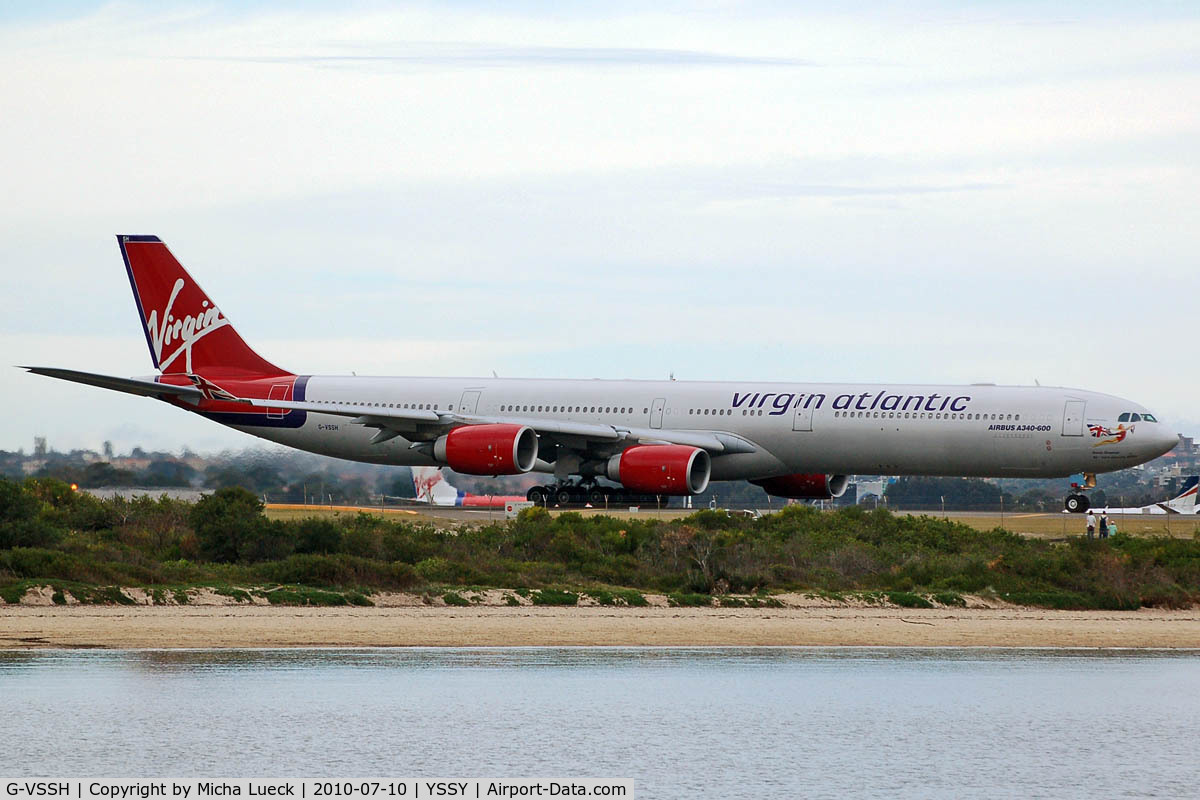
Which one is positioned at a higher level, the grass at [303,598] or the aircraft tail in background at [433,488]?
the aircraft tail in background at [433,488]

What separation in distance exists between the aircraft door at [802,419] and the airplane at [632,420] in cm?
4

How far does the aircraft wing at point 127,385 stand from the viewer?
41688 millimetres

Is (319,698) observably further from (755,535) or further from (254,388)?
(254,388)

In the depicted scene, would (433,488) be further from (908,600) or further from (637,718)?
(637,718)

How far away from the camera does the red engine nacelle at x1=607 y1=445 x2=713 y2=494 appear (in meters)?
38.9

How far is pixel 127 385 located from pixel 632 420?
45.4ft

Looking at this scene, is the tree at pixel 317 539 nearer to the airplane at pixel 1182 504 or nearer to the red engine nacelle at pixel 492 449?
the red engine nacelle at pixel 492 449

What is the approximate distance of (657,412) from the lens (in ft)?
140

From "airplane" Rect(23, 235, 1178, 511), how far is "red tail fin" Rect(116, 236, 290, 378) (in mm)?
41

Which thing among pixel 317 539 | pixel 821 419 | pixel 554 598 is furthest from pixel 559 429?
pixel 554 598

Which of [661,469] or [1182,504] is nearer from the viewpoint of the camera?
[661,469]

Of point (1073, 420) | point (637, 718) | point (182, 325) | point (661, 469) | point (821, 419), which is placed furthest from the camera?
point (182, 325)

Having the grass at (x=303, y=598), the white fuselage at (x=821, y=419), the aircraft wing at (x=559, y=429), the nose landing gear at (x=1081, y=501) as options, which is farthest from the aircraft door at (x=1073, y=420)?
the grass at (x=303, y=598)

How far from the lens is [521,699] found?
16.8 meters
